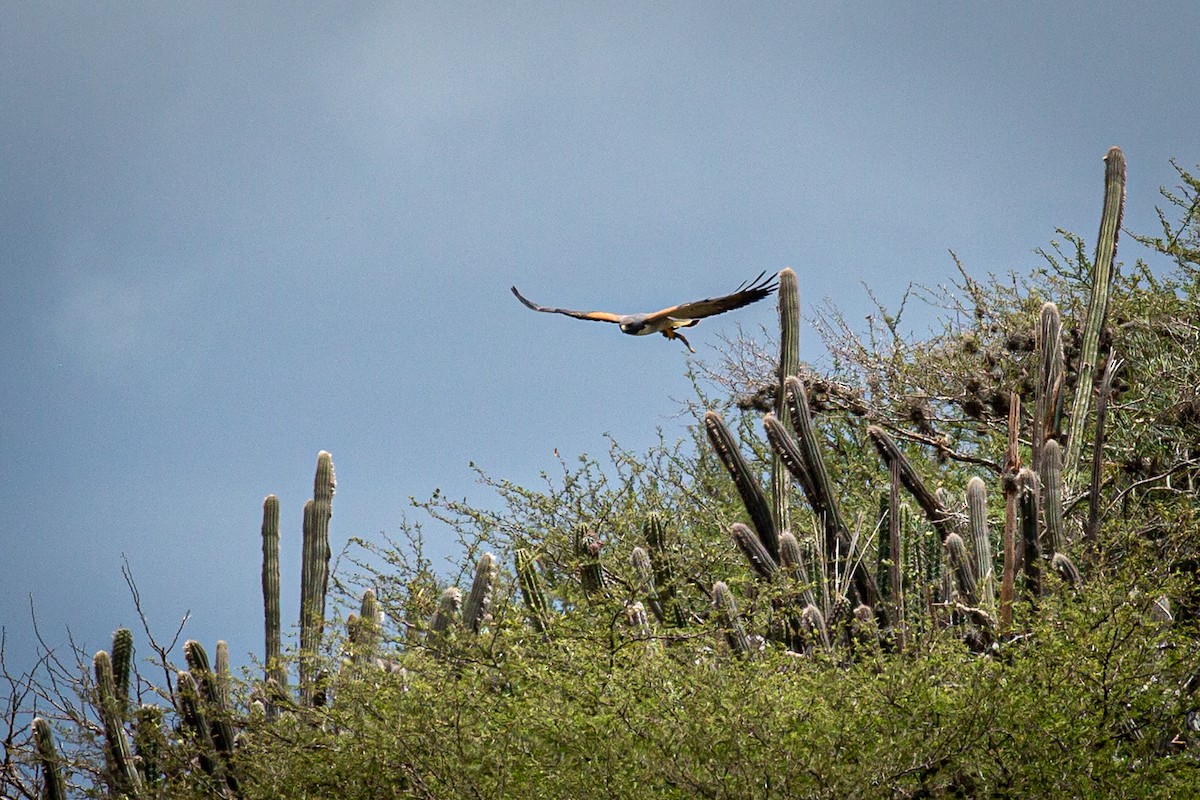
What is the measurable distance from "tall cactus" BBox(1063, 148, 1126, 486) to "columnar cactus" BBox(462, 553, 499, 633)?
3.21 meters

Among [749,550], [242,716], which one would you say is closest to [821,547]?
[749,550]

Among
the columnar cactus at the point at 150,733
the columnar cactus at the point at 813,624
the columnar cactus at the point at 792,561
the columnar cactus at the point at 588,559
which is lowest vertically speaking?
the columnar cactus at the point at 813,624

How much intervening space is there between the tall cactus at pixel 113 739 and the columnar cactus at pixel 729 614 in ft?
9.98

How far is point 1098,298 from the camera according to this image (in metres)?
8.08

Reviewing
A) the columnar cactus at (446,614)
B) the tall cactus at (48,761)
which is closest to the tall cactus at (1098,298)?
the columnar cactus at (446,614)

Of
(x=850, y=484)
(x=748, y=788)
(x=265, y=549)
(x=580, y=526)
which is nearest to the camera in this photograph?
(x=748, y=788)

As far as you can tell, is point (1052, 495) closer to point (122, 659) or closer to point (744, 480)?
point (744, 480)

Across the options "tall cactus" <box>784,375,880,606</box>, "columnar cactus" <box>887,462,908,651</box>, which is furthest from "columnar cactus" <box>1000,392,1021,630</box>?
"tall cactus" <box>784,375,880,606</box>

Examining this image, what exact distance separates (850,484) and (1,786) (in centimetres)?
741

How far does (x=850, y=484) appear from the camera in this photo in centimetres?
1228

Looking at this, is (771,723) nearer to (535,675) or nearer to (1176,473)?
(535,675)

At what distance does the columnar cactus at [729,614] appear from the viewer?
650cm

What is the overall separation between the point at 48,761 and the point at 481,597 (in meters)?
2.36

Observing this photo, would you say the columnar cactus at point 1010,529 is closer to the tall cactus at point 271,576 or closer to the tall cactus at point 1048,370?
the tall cactus at point 1048,370
